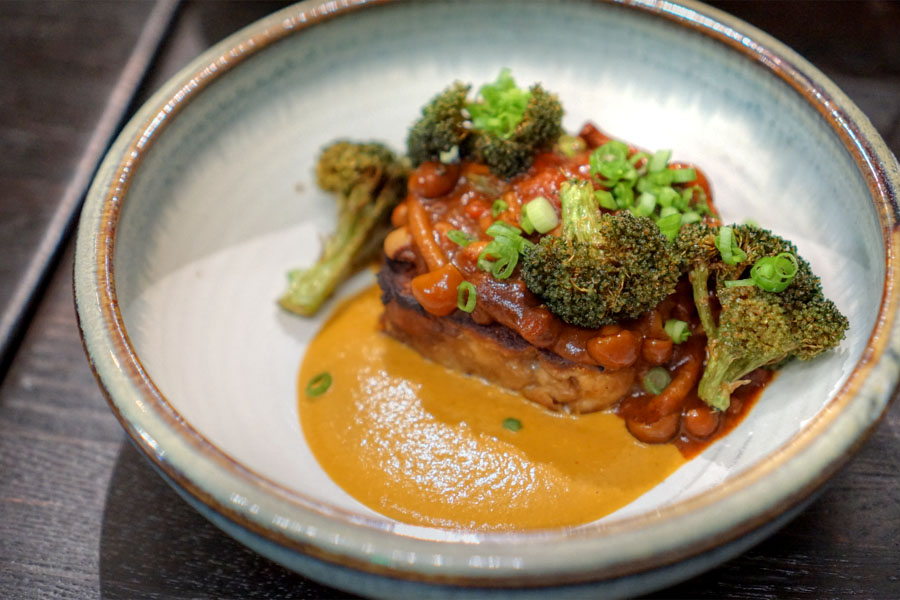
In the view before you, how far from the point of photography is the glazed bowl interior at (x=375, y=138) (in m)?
3.00

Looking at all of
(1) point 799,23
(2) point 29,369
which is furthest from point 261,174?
(1) point 799,23

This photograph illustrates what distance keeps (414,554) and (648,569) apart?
0.65 meters

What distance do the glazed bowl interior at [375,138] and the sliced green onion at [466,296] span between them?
0.89m

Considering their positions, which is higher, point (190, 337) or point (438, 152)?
Result: point (438, 152)

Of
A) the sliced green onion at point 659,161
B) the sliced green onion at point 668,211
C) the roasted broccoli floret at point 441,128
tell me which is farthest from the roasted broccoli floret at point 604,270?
the roasted broccoli floret at point 441,128

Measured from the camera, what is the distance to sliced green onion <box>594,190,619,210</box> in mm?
3135

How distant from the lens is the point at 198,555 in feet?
9.45

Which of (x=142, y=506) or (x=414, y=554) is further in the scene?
(x=142, y=506)

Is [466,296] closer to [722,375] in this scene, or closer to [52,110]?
[722,375]

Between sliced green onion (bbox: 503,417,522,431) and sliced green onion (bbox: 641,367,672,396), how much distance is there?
1.89 ft

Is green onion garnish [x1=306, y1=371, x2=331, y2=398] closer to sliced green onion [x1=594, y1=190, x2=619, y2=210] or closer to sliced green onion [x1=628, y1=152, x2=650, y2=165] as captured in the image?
sliced green onion [x1=594, y1=190, x2=619, y2=210]

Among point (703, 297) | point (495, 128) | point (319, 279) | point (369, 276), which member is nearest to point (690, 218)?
point (703, 297)

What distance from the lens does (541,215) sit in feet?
10.2

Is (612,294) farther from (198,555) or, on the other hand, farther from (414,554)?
(198,555)
